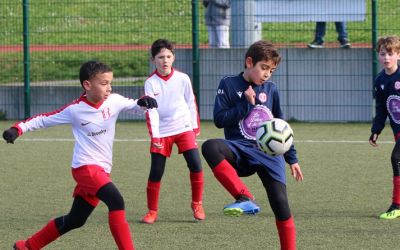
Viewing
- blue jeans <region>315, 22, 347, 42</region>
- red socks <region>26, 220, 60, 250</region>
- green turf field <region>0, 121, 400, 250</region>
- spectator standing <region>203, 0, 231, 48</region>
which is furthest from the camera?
spectator standing <region>203, 0, 231, 48</region>

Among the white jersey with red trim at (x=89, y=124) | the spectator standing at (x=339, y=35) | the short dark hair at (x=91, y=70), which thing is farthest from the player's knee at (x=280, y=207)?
the spectator standing at (x=339, y=35)

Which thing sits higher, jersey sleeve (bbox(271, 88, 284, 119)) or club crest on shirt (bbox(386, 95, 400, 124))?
jersey sleeve (bbox(271, 88, 284, 119))

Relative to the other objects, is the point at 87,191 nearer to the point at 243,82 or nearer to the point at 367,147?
the point at 243,82

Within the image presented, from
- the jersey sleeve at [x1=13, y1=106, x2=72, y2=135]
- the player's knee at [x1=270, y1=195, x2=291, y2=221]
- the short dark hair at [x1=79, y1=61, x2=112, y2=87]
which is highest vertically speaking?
the short dark hair at [x1=79, y1=61, x2=112, y2=87]

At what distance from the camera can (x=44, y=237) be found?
709 centimetres

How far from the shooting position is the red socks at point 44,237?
707 cm

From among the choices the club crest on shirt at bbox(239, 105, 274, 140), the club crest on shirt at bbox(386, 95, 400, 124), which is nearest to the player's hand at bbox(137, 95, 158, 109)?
the club crest on shirt at bbox(239, 105, 274, 140)

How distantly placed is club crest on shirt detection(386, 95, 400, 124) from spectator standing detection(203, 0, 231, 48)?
761 centimetres

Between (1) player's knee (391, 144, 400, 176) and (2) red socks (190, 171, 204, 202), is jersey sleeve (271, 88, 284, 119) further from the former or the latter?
(1) player's knee (391, 144, 400, 176)

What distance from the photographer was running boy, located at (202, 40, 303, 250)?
22.3ft

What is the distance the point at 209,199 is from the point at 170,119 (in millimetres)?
1083

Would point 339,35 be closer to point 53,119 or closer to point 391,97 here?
point 391,97

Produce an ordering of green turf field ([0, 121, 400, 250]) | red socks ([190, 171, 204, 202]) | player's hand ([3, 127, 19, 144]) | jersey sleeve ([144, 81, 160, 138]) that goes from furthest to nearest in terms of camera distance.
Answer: red socks ([190, 171, 204, 202]), jersey sleeve ([144, 81, 160, 138]), green turf field ([0, 121, 400, 250]), player's hand ([3, 127, 19, 144])

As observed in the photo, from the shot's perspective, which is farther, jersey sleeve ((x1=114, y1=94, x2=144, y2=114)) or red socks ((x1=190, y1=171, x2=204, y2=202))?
red socks ((x1=190, y1=171, x2=204, y2=202))
